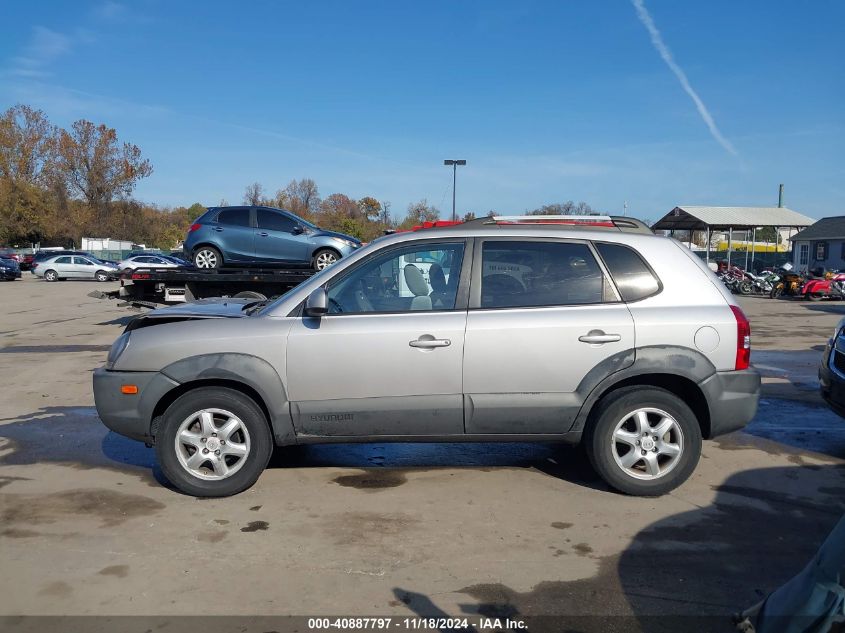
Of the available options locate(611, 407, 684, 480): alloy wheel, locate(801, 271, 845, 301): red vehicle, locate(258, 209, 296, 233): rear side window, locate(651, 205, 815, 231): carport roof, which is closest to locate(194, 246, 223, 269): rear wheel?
locate(258, 209, 296, 233): rear side window

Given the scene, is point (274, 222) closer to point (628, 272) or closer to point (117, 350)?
point (117, 350)

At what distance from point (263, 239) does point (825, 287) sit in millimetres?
22874

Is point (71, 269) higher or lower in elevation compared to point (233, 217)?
lower

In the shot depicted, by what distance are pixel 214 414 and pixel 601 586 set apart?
9.21 feet

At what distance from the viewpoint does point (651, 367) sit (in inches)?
195

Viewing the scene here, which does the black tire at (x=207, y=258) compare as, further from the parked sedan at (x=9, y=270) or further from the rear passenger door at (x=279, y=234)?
the parked sedan at (x=9, y=270)

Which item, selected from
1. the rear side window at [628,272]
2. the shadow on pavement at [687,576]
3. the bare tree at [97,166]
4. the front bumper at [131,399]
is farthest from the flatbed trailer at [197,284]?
the bare tree at [97,166]

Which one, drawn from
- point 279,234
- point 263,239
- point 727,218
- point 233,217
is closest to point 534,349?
point 279,234

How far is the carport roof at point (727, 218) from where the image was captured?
3619 centimetres

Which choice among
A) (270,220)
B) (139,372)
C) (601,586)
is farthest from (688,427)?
(270,220)

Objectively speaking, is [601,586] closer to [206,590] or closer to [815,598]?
[815,598]

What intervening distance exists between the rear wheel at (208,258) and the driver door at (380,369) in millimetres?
7710

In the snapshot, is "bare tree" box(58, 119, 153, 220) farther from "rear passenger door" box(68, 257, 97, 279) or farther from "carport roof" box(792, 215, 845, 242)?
"carport roof" box(792, 215, 845, 242)

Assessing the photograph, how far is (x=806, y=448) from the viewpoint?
6410 mm
